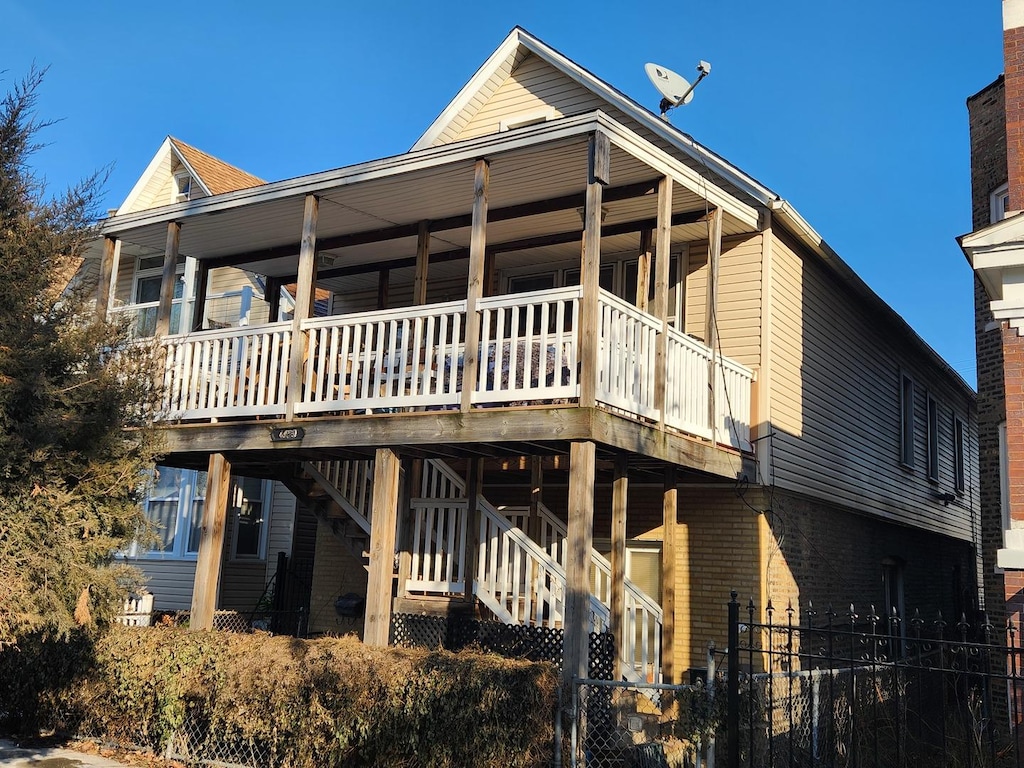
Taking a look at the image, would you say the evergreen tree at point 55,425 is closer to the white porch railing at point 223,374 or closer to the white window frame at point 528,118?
the white porch railing at point 223,374

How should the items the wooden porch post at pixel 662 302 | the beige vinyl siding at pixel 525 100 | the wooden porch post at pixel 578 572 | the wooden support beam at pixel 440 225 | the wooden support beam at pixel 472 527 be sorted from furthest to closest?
the beige vinyl siding at pixel 525 100, the wooden support beam at pixel 472 527, the wooden support beam at pixel 440 225, the wooden porch post at pixel 662 302, the wooden porch post at pixel 578 572

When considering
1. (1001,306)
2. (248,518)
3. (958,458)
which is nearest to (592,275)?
(1001,306)

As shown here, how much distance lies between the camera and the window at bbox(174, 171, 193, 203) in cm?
2187

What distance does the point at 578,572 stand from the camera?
30.5 feet

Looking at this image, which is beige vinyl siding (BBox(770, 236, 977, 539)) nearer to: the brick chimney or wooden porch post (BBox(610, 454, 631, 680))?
wooden porch post (BBox(610, 454, 631, 680))

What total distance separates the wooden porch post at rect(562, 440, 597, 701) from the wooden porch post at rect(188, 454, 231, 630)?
488 cm

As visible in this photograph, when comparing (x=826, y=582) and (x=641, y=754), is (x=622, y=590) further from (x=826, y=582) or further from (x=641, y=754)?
(x=826, y=582)

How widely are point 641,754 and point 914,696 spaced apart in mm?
7155

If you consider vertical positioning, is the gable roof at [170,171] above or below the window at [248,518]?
above

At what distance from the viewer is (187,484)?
63.7ft

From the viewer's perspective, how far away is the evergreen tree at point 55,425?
8.70 metres

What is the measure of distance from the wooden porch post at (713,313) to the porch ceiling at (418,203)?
0.41 metres

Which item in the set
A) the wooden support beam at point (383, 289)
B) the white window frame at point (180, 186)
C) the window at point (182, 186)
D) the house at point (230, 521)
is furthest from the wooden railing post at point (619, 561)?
the window at point (182, 186)

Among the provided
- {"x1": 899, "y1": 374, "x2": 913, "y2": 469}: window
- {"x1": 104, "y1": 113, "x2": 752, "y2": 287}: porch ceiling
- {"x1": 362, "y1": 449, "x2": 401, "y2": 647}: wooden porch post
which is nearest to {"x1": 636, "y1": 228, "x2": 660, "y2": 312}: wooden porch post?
{"x1": 104, "y1": 113, "x2": 752, "y2": 287}: porch ceiling
